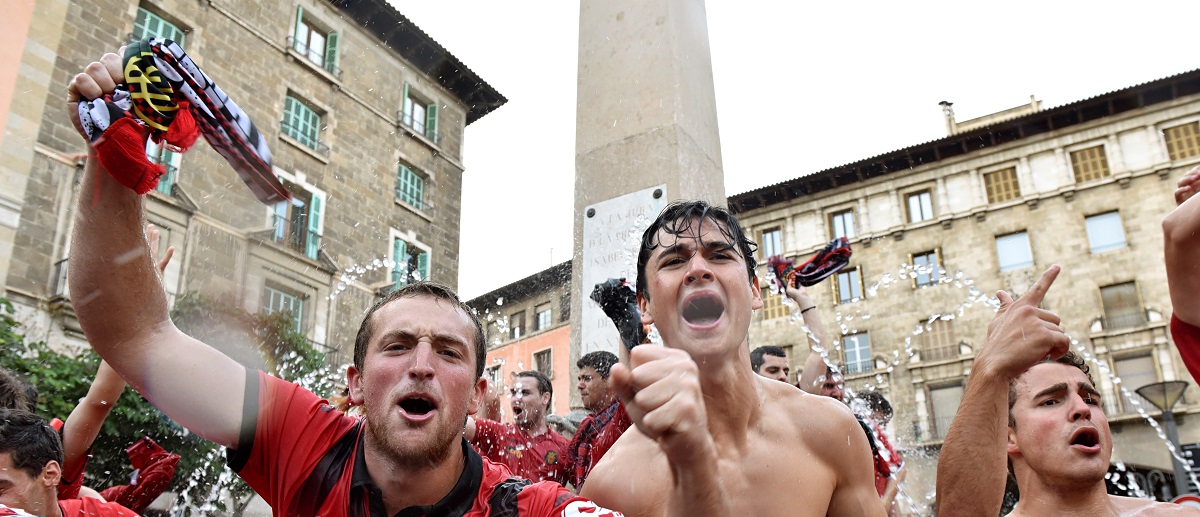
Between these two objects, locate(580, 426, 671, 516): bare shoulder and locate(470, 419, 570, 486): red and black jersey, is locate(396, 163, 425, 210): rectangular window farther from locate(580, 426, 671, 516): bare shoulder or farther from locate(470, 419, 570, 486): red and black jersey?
locate(580, 426, 671, 516): bare shoulder

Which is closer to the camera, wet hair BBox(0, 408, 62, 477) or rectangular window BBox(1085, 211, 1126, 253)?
wet hair BBox(0, 408, 62, 477)

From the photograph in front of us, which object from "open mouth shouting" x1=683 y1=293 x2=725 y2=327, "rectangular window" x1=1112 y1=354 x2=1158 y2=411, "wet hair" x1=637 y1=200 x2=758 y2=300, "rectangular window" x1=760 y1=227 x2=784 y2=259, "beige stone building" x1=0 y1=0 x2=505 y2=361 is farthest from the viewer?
"rectangular window" x1=760 y1=227 x2=784 y2=259

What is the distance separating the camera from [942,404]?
30031mm

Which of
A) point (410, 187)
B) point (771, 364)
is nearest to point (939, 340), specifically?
point (410, 187)

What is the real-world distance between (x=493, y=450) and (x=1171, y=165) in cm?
3075

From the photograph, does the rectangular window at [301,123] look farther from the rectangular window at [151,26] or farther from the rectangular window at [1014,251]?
the rectangular window at [1014,251]

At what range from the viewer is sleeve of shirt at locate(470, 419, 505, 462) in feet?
16.8

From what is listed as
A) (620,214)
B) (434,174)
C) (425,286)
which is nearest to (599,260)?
(620,214)

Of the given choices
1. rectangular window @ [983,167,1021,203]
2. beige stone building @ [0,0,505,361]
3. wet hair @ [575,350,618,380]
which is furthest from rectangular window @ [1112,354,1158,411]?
wet hair @ [575,350,618,380]

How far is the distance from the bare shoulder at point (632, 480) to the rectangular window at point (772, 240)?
31.4 meters

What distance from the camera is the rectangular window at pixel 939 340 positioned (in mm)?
30406

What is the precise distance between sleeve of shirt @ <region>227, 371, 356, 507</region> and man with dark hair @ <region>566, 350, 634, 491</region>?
1957 millimetres

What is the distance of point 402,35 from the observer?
80.0 ft

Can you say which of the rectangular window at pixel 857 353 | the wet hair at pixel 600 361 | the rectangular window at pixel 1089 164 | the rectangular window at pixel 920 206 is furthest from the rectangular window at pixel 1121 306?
the wet hair at pixel 600 361
